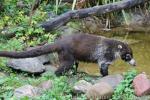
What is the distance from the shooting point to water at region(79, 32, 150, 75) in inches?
284

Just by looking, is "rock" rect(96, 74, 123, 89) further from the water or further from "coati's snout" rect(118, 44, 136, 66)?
the water

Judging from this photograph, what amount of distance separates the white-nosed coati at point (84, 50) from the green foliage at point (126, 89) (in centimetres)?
82

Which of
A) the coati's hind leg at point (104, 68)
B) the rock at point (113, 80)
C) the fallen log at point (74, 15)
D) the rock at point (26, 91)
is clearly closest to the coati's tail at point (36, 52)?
the coati's hind leg at point (104, 68)

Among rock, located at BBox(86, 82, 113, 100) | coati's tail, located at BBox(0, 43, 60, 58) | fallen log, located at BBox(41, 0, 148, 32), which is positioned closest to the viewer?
rock, located at BBox(86, 82, 113, 100)

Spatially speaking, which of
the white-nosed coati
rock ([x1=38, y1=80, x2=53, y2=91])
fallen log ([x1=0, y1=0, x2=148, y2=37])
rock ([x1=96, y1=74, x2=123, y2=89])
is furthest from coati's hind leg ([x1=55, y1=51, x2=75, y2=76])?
fallen log ([x1=0, y1=0, x2=148, y2=37])

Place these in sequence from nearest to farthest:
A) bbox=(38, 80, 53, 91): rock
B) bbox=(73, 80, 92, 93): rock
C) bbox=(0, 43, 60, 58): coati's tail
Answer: bbox=(73, 80, 92, 93): rock
bbox=(38, 80, 53, 91): rock
bbox=(0, 43, 60, 58): coati's tail

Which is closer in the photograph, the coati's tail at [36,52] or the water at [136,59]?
the coati's tail at [36,52]

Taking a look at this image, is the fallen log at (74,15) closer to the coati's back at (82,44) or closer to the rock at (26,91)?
the coati's back at (82,44)

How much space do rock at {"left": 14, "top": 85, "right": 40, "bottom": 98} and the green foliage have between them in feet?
3.22

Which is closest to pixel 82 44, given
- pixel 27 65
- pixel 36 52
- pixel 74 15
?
pixel 36 52

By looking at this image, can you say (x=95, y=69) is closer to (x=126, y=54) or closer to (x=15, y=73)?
(x=126, y=54)

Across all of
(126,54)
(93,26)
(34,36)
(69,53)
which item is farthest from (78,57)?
(93,26)

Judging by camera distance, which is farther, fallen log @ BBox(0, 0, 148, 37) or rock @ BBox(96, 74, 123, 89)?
fallen log @ BBox(0, 0, 148, 37)

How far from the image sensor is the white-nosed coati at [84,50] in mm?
6484
